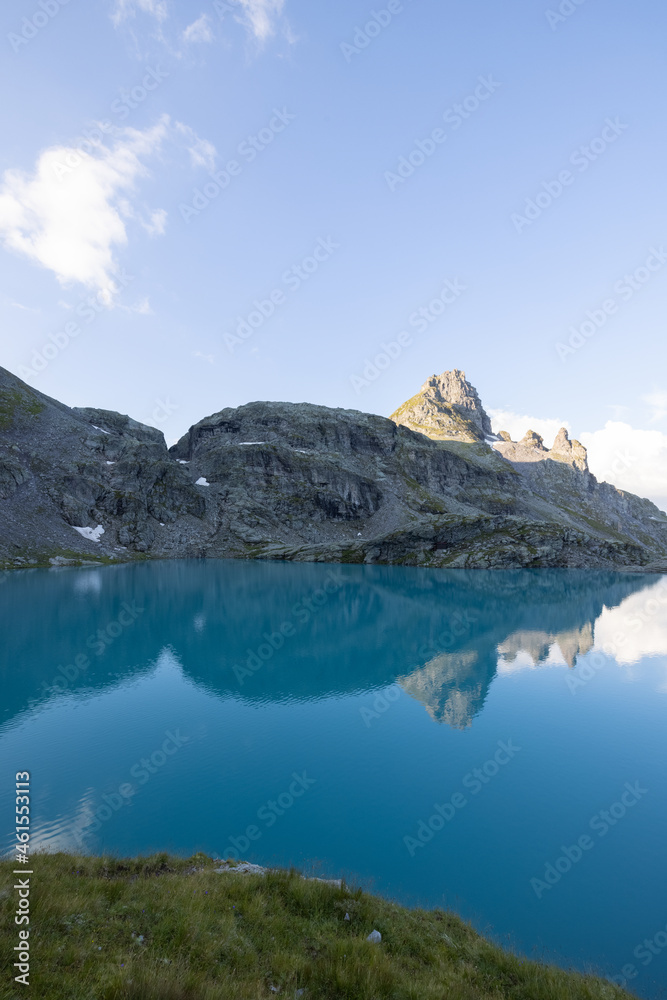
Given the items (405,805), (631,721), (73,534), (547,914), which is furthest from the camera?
(73,534)

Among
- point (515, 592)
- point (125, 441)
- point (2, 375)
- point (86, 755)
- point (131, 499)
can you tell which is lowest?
point (86, 755)

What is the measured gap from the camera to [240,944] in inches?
344

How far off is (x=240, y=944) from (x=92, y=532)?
5688 inches

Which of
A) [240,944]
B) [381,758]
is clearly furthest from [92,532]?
[240,944]

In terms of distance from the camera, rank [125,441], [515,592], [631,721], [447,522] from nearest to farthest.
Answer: [631,721], [515,592], [447,522], [125,441]

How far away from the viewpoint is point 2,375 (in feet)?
502

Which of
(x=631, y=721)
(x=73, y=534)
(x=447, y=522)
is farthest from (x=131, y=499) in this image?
(x=631, y=721)

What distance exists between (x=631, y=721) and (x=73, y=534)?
13536 centimetres

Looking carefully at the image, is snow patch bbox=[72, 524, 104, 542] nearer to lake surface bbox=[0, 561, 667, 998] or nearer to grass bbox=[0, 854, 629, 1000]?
lake surface bbox=[0, 561, 667, 998]

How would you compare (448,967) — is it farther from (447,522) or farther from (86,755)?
(447,522)

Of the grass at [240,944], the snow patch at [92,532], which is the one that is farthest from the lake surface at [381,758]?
the snow patch at [92,532]

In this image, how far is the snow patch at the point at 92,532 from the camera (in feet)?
432

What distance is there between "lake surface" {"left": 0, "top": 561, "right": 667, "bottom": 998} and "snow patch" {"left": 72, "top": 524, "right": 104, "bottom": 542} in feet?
266

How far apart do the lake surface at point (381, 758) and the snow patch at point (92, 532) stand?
81.1 m
